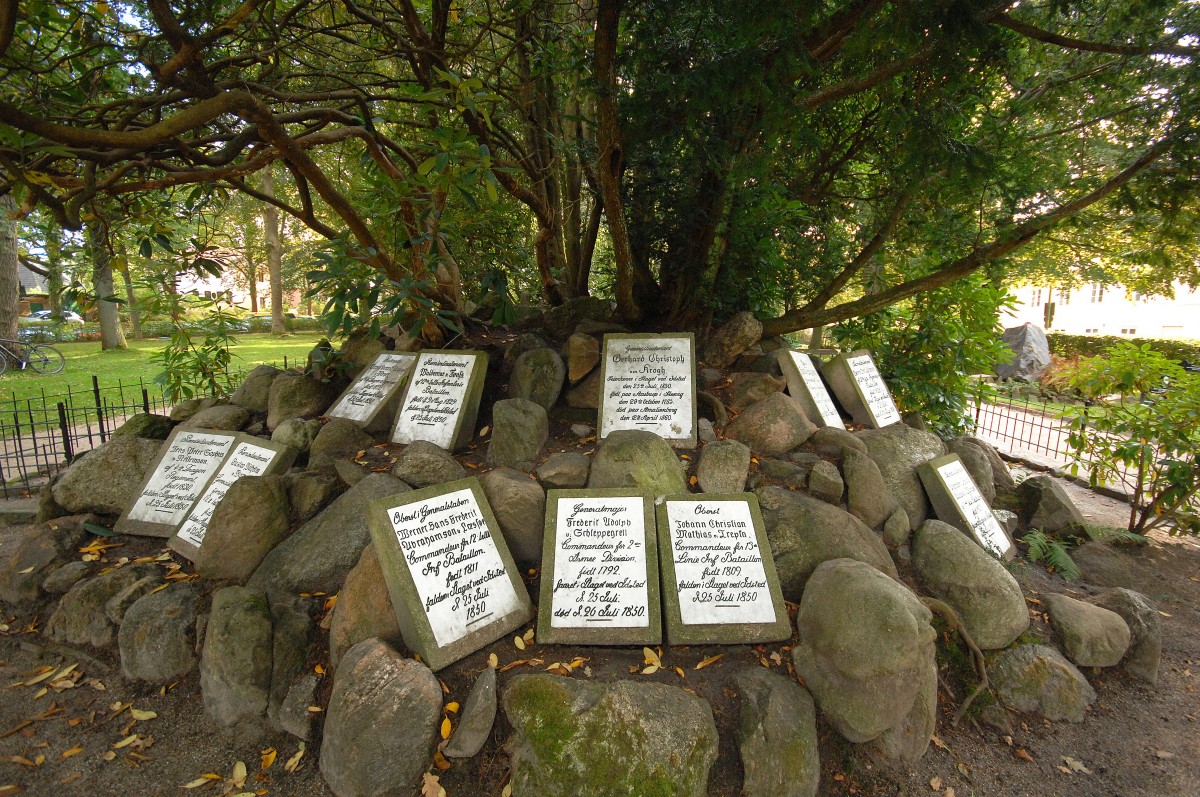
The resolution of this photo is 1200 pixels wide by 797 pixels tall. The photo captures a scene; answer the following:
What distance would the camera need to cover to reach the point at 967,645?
120 inches

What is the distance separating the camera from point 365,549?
297 cm

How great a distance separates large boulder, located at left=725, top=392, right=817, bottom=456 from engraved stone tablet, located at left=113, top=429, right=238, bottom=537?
12.0 ft

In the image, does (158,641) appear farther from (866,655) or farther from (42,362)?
(42,362)

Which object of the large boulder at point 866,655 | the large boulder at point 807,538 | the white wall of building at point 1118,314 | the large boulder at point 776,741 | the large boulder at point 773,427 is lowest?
the large boulder at point 776,741

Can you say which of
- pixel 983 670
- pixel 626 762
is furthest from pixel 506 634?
pixel 983 670

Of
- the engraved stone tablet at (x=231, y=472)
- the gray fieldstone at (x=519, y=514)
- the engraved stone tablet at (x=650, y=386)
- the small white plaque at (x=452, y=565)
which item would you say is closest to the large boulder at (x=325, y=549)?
the small white plaque at (x=452, y=565)

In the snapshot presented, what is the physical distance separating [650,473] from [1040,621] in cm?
238

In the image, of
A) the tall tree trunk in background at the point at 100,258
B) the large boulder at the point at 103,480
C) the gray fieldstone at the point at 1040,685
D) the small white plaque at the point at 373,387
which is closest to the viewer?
the gray fieldstone at the point at 1040,685

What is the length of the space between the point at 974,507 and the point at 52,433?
9.46m

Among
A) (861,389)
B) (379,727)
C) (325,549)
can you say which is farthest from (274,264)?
(379,727)

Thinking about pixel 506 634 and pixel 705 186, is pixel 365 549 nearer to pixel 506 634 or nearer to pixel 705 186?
pixel 506 634

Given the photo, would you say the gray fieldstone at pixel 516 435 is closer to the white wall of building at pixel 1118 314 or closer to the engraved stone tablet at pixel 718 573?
the engraved stone tablet at pixel 718 573

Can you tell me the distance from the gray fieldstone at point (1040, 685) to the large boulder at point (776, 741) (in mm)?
1239

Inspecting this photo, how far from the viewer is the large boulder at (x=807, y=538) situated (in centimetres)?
314
